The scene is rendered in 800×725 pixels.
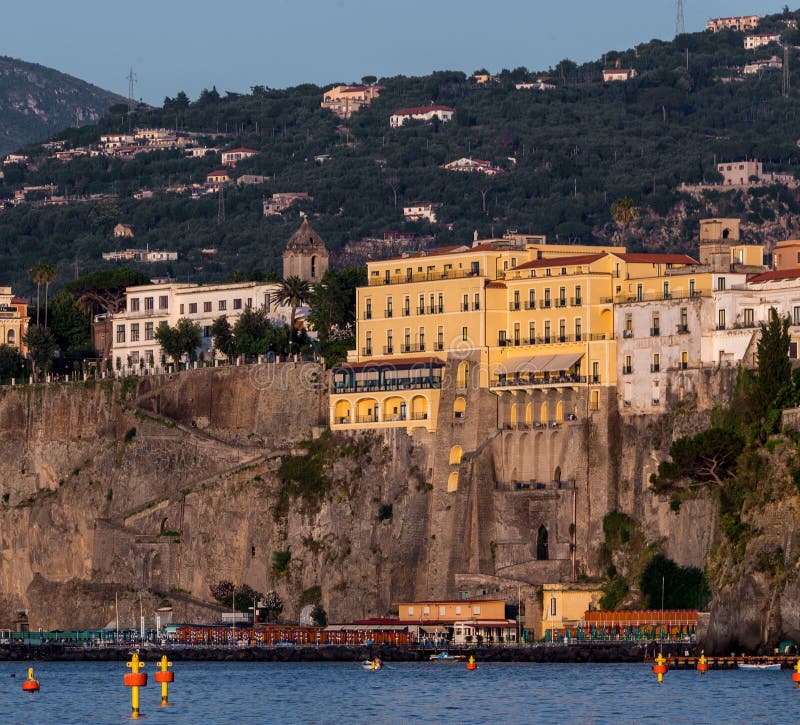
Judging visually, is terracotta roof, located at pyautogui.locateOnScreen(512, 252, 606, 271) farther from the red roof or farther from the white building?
the white building

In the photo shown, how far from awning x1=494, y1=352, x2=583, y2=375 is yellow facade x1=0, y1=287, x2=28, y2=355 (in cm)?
4014

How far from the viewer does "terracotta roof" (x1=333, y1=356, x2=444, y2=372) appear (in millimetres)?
119500

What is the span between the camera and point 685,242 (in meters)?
192

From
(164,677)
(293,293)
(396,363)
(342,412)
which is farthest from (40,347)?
(164,677)

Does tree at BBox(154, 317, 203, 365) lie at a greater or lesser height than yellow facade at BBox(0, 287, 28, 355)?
lesser

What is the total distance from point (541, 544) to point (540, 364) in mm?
7730

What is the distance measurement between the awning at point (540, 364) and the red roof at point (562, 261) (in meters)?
4.40

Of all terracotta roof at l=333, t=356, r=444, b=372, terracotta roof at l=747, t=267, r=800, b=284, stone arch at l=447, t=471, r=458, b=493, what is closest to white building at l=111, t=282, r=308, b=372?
terracotta roof at l=333, t=356, r=444, b=372

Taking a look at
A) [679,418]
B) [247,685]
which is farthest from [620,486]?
[247,685]

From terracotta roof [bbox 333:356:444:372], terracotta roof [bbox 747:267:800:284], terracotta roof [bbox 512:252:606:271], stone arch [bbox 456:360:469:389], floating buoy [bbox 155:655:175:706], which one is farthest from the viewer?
terracotta roof [bbox 333:356:444:372]

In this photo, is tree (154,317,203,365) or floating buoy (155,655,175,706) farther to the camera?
tree (154,317,203,365)

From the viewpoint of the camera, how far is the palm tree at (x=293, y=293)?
443ft

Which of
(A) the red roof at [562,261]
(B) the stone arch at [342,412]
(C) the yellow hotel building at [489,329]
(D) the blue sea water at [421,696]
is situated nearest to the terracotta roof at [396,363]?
(C) the yellow hotel building at [489,329]

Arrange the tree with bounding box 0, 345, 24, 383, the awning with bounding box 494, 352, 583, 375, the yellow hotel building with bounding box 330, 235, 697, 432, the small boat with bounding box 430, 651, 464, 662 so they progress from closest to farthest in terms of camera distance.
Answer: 1. the small boat with bounding box 430, 651, 464, 662
2. the awning with bounding box 494, 352, 583, 375
3. the yellow hotel building with bounding box 330, 235, 697, 432
4. the tree with bounding box 0, 345, 24, 383
